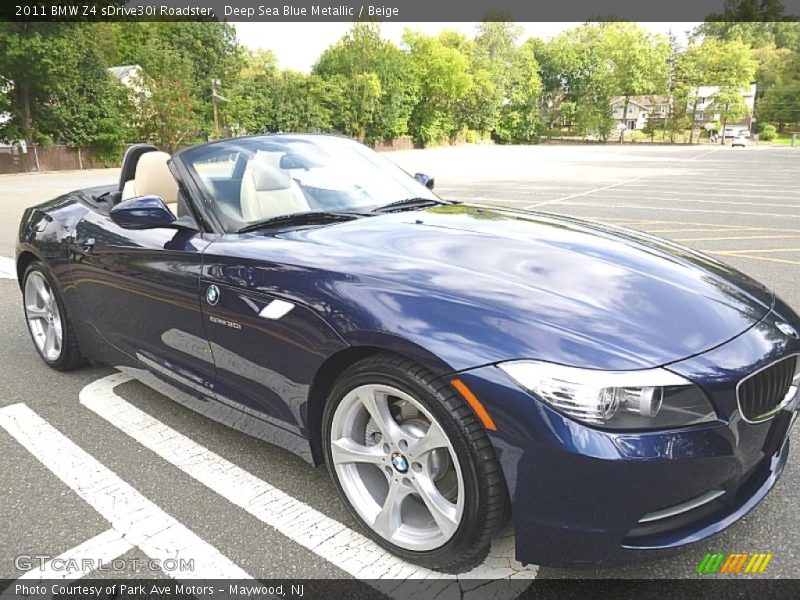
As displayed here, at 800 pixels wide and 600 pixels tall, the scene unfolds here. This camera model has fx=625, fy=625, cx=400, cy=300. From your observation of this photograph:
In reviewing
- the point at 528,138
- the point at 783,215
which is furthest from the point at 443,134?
the point at 783,215

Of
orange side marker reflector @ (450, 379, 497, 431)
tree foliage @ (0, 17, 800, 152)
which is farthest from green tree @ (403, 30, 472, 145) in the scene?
orange side marker reflector @ (450, 379, 497, 431)

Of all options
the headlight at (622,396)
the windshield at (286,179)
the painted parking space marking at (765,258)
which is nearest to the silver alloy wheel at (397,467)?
the headlight at (622,396)

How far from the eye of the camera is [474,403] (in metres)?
1.74

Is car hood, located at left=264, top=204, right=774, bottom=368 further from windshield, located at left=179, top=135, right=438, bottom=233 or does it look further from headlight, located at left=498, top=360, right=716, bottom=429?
windshield, located at left=179, top=135, right=438, bottom=233

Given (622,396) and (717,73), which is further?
(717,73)

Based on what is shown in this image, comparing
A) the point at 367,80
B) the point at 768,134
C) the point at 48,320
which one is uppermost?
the point at 367,80

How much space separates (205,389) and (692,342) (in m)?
1.89

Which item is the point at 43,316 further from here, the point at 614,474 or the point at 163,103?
the point at 163,103

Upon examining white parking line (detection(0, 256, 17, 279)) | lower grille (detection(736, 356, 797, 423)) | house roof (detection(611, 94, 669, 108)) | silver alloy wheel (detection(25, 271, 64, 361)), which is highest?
house roof (detection(611, 94, 669, 108))

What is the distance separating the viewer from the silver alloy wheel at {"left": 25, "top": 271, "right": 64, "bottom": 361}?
150 inches

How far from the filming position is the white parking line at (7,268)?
6.50m

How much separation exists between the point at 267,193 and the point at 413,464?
1538 millimetres

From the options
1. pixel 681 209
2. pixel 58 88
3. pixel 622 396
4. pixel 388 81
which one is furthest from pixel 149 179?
pixel 388 81

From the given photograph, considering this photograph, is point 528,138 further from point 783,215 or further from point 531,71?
point 783,215
